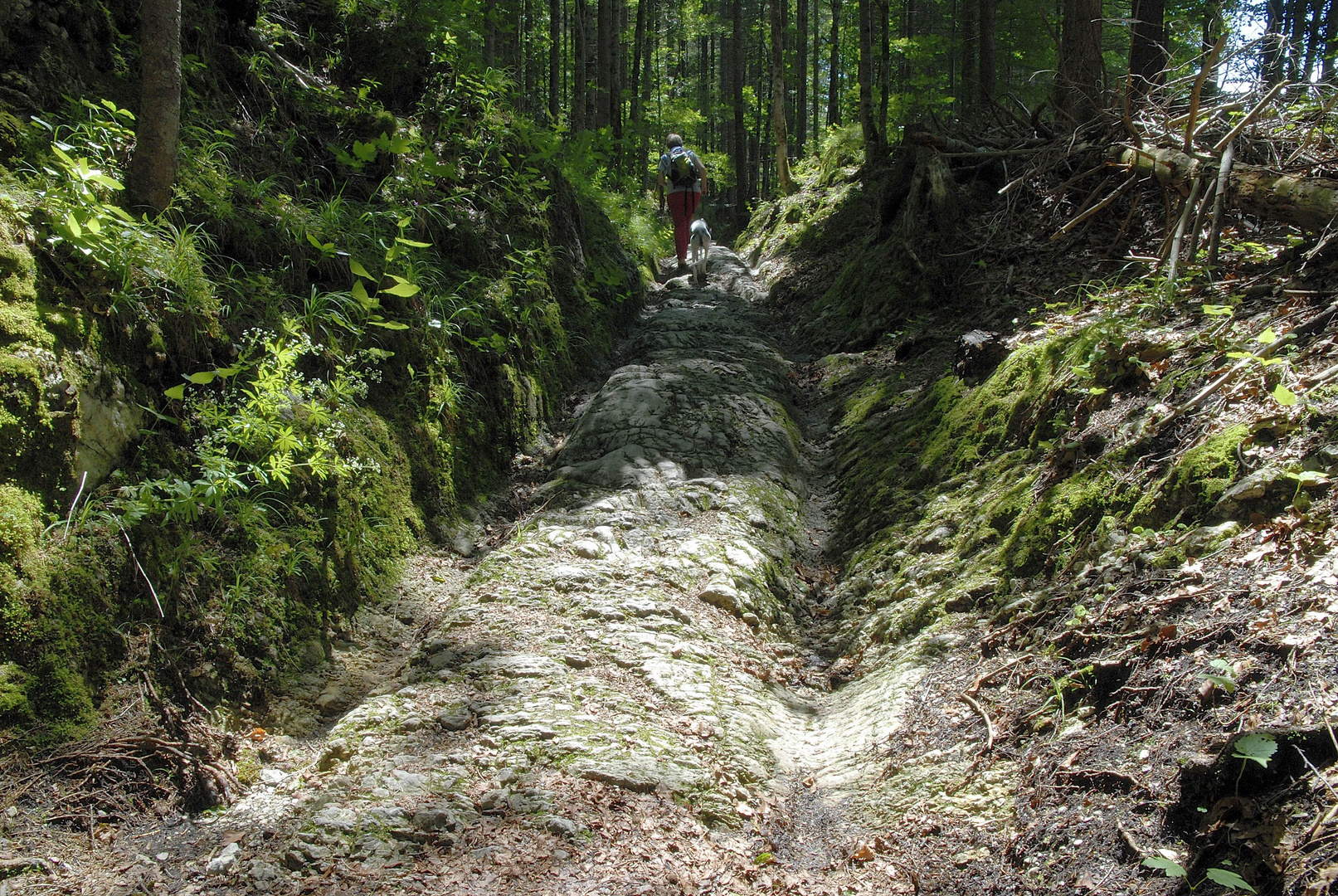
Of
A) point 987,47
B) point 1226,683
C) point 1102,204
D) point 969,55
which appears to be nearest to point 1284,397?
point 1226,683

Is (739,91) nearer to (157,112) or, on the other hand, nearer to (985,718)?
(157,112)

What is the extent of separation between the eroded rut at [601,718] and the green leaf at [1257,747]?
1077 millimetres

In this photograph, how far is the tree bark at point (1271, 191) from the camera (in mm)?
3734

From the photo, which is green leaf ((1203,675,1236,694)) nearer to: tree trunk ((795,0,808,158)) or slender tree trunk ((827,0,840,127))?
slender tree trunk ((827,0,840,127))

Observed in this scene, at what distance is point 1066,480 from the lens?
3.45 metres

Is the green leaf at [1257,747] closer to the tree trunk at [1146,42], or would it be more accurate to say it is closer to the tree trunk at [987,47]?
the tree trunk at [1146,42]

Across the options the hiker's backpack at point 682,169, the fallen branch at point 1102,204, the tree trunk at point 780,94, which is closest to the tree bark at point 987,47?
the tree trunk at point 780,94

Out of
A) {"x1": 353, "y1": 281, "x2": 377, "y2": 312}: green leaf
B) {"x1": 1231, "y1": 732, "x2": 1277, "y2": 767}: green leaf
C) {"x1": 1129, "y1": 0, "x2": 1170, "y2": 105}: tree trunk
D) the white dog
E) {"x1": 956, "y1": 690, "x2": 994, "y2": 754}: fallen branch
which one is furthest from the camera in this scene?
the white dog

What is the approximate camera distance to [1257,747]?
5.88 ft

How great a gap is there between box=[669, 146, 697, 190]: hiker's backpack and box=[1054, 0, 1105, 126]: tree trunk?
510 cm

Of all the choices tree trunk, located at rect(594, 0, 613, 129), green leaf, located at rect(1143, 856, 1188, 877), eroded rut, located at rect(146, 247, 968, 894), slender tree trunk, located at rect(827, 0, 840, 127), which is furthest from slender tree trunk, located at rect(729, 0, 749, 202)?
green leaf, located at rect(1143, 856, 1188, 877)

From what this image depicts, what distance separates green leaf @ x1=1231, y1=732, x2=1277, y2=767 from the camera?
1.75m

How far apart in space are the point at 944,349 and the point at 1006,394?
1.79 m

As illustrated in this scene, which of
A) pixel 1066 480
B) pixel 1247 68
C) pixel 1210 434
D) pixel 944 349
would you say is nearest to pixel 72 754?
pixel 1066 480
